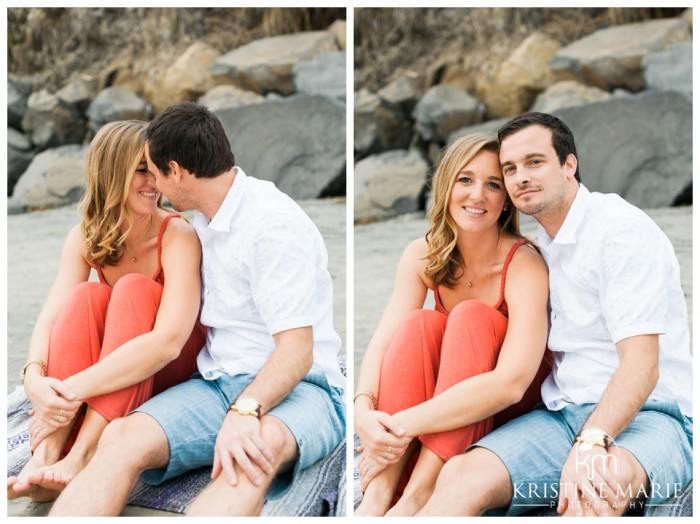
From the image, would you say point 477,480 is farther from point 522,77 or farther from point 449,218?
point 522,77

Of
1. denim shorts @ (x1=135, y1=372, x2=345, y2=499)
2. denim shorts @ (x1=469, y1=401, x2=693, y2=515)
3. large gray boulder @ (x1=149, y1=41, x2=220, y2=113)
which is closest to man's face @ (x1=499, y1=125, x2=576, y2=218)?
denim shorts @ (x1=469, y1=401, x2=693, y2=515)

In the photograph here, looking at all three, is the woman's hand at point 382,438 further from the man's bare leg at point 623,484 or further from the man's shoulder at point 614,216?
the man's shoulder at point 614,216

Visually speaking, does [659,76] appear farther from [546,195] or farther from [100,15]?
[546,195]

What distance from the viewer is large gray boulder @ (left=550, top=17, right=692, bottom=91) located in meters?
6.44

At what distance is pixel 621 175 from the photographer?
516cm

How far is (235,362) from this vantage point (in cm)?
239

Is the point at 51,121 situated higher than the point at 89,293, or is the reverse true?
the point at 51,121

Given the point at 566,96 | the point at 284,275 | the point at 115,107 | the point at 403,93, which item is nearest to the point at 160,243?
the point at 284,275

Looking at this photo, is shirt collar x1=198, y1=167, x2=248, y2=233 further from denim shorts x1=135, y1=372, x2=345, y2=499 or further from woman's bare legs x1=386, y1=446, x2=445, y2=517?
woman's bare legs x1=386, y1=446, x2=445, y2=517

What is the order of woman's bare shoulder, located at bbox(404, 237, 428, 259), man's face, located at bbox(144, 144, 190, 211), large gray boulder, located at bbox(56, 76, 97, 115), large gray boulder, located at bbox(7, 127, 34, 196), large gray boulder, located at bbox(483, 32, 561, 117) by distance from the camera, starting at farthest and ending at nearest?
1. large gray boulder, located at bbox(483, 32, 561, 117)
2. large gray boulder, located at bbox(56, 76, 97, 115)
3. large gray boulder, located at bbox(7, 127, 34, 196)
4. woman's bare shoulder, located at bbox(404, 237, 428, 259)
5. man's face, located at bbox(144, 144, 190, 211)

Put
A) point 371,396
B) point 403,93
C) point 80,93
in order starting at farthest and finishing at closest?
point 403,93
point 80,93
point 371,396

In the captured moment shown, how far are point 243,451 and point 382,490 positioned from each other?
0.39m

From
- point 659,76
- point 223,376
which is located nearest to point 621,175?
point 659,76

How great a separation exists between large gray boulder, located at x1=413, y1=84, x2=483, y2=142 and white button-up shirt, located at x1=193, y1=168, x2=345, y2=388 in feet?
14.1
